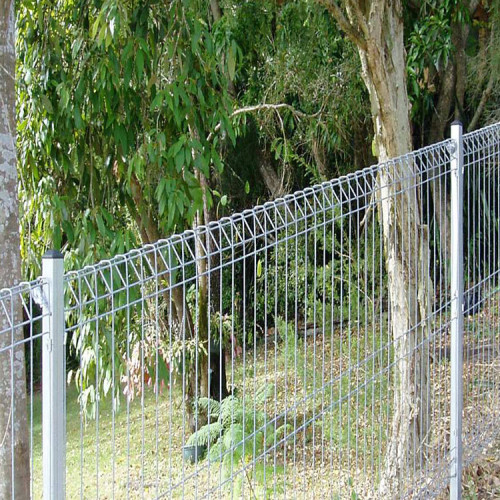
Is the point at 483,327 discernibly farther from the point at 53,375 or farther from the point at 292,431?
the point at 53,375

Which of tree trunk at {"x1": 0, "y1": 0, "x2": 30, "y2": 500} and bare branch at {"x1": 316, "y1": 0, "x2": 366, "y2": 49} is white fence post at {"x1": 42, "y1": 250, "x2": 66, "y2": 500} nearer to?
tree trunk at {"x1": 0, "y1": 0, "x2": 30, "y2": 500}

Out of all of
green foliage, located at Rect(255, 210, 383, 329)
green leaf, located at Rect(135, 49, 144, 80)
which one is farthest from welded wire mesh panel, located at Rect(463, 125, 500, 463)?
green leaf, located at Rect(135, 49, 144, 80)

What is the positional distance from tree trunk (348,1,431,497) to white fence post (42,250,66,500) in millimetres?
2330

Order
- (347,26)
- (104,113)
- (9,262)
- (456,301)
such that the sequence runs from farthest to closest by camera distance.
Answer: (104,113), (347,26), (456,301), (9,262)

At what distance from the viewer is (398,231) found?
175 inches

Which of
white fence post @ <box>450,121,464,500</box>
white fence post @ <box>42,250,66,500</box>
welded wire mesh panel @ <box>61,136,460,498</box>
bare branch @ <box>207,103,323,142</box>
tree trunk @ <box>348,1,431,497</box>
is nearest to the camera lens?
white fence post @ <box>42,250,66,500</box>

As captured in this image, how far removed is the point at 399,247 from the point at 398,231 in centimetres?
10

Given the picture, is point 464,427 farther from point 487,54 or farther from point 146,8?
point 487,54

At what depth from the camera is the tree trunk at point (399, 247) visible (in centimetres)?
420

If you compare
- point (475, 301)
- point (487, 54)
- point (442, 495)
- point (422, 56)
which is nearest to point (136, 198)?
point (475, 301)

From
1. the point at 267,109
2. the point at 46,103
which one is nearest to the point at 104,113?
the point at 46,103

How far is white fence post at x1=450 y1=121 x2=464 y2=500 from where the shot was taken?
392 cm

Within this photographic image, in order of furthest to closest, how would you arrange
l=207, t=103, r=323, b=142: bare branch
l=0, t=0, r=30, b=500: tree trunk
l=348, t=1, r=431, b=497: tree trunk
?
l=207, t=103, r=323, b=142: bare branch, l=348, t=1, r=431, b=497: tree trunk, l=0, t=0, r=30, b=500: tree trunk

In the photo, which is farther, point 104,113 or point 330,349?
point 104,113
